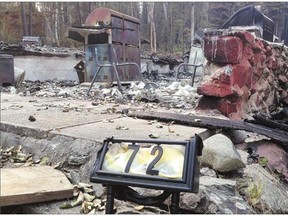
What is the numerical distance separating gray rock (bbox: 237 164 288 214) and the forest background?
434 inches

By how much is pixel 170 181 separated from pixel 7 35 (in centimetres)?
1803

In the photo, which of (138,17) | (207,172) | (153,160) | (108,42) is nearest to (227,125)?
(207,172)

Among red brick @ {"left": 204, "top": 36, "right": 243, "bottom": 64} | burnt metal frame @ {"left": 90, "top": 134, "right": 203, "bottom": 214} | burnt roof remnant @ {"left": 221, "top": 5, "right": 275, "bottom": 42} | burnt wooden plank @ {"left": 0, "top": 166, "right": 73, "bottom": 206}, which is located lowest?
burnt wooden plank @ {"left": 0, "top": 166, "right": 73, "bottom": 206}

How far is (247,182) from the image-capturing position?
165 cm

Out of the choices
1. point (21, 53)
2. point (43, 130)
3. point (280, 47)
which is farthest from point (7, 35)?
point (43, 130)

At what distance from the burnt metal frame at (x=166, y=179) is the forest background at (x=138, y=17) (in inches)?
448

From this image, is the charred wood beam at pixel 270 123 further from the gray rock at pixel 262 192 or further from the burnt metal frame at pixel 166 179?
the burnt metal frame at pixel 166 179

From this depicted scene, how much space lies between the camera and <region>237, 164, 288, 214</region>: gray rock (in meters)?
1.50

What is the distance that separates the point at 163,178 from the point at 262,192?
0.82 metres

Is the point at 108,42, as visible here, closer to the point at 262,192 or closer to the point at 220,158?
the point at 220,158

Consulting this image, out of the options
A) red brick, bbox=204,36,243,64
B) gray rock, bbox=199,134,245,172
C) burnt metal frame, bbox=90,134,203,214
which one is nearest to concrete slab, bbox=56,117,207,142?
gray rock, bbox=199,134,245,172

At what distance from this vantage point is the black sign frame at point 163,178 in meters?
0.99

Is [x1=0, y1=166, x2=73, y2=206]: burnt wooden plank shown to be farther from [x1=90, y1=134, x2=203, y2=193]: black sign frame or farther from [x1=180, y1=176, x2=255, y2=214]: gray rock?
[x1=180, y1=176, x2=255, y2=214]: gray rock

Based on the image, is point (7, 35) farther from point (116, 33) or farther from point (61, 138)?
point (61, 138)
